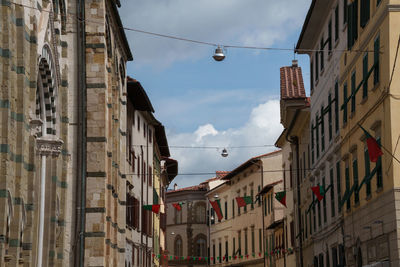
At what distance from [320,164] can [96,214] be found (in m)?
11.1

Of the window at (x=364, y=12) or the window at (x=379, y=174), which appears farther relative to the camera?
the window at (x=364, y=12)

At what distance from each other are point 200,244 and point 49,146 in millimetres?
61479

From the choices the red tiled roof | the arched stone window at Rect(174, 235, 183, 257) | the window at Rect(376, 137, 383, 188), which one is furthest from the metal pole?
the arched stone window at Rect(174, 235, 183, 257)

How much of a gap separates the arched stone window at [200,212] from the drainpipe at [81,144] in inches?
2233

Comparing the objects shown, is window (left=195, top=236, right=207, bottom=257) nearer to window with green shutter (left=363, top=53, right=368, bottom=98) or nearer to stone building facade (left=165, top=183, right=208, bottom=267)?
stone building facade (left=165, top=183, right=208, bottom=267)

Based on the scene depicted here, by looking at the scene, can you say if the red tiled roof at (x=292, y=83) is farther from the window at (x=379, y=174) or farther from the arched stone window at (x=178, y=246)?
the arched stone window at (x=178, y=246)

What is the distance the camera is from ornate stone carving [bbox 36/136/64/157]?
22.7 meters

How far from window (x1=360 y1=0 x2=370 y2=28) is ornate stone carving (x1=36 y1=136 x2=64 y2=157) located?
937 centimetres

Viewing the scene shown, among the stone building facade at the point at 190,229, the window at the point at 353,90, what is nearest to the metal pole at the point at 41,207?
the window at the point at 353,90

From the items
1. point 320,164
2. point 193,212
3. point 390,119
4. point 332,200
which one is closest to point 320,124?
point 320,164

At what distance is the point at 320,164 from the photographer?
33.7 m

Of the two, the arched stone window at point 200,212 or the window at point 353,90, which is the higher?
the arched stone window at point 200,212

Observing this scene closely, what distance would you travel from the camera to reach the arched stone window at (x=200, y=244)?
8288 cm

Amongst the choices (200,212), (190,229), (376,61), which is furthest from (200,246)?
(376,61)
